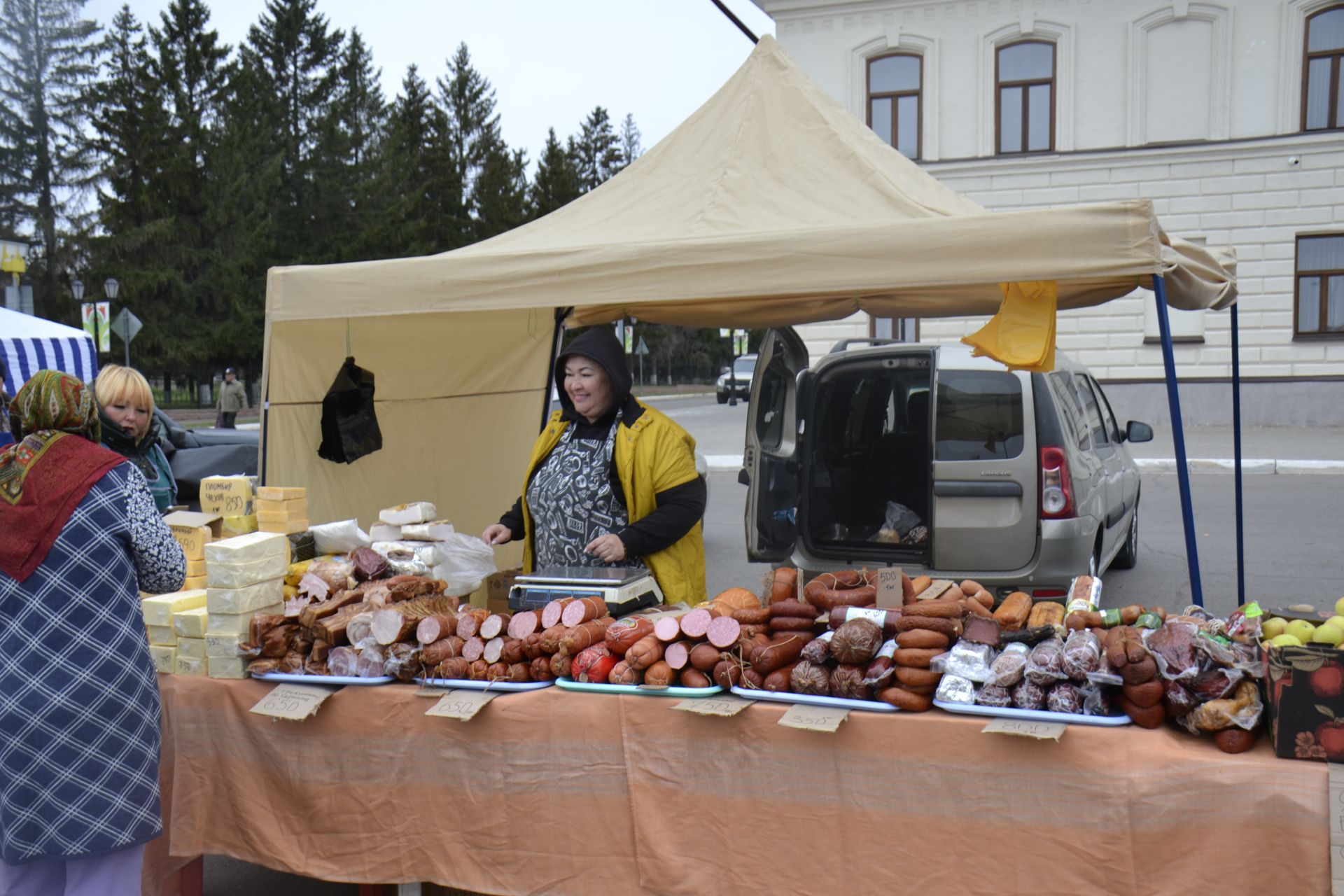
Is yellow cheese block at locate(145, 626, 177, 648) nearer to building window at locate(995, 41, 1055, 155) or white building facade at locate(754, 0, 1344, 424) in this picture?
white building facade at locate(754, 0, 1344, 424)

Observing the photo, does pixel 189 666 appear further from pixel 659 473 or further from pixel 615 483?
pixel 659 473

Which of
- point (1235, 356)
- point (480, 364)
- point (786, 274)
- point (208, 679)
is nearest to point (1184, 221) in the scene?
point (1235, 356)

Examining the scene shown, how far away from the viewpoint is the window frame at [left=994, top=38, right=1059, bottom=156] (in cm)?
1916

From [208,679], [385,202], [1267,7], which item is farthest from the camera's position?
[385,202]

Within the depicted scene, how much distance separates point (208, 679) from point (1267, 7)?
65.8 feet

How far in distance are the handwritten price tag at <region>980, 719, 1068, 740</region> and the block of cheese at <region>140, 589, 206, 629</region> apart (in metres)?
2.49

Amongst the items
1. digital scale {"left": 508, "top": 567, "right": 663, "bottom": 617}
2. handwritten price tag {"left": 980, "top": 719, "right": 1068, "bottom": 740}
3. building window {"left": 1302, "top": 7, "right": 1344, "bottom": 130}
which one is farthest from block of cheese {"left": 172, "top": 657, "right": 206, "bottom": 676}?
building window {"left": 1302, "top": 7, "right": 1344, "bottom": 130}

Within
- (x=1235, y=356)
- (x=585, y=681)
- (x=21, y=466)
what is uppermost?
(x=1235, y=356)

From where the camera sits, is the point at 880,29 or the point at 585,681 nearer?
the point at 585,681

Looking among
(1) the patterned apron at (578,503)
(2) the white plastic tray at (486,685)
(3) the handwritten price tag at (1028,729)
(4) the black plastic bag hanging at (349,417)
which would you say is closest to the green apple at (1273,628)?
(3) the handwritten price tag at (1028,729)

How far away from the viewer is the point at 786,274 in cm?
341

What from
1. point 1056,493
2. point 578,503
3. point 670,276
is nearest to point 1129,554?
point 1056,493

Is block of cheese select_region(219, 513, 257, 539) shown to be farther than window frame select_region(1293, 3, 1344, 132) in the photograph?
No

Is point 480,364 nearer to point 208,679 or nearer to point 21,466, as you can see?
point 208,679
